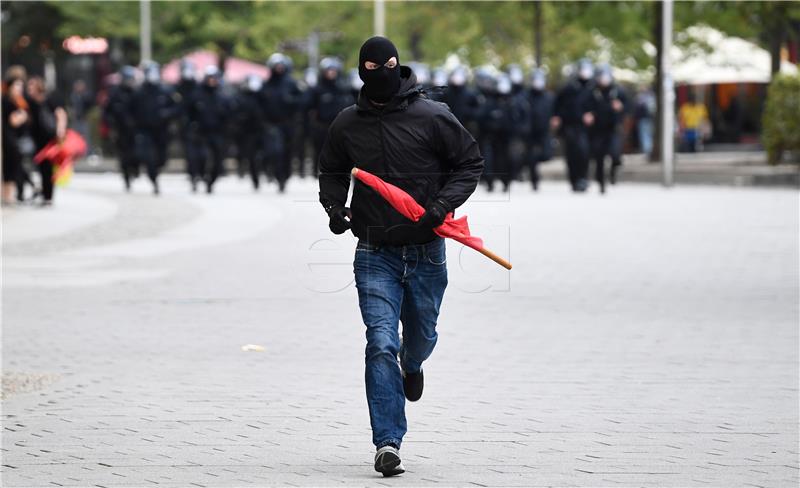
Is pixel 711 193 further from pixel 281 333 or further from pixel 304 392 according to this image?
pixel 304 392

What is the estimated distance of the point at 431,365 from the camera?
988 centimetres

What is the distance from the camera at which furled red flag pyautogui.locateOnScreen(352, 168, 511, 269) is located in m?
6.91

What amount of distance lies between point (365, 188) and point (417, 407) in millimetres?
1711

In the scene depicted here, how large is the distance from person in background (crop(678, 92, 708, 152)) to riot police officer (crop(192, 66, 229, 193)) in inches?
854

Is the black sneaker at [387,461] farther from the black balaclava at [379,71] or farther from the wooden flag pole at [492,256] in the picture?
the black balaclava at [379,71]

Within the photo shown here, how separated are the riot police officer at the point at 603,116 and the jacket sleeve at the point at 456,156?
817 inches

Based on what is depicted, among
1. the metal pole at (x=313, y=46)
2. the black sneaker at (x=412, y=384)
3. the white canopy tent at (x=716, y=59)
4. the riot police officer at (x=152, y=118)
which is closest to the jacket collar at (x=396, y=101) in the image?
the black sneaker at (x=412, y=384)

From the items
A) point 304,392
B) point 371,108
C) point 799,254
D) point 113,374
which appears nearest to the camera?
point 371,108

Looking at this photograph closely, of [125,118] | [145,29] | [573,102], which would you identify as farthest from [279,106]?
[145,29]

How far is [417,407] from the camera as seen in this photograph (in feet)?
27.7

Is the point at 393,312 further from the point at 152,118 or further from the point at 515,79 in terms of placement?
the point at 515,79

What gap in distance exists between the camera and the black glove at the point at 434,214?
689cm

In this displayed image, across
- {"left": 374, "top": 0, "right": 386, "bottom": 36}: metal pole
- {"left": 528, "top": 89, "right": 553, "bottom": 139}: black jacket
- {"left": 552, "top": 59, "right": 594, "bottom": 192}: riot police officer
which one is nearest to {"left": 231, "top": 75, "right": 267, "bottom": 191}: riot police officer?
{"left": 528, "top": 89, "right": 553, "bottom": 139}: black jacket

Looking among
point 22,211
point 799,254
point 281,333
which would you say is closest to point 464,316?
point 281,333
